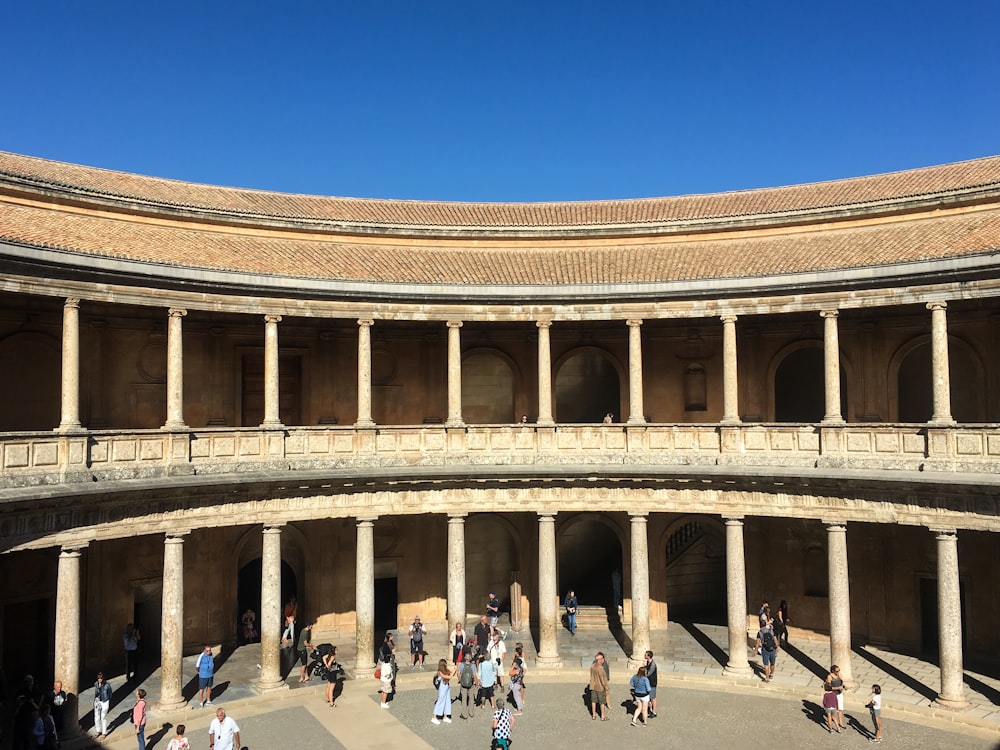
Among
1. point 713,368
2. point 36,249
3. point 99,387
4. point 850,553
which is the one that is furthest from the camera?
point 713,368

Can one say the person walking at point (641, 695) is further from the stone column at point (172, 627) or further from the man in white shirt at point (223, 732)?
the stone column at point (172, 627)

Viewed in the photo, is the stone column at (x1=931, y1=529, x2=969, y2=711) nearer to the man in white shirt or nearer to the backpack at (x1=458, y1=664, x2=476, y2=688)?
the backpack at (x1=458, y1=664, x2=476, y2=688)

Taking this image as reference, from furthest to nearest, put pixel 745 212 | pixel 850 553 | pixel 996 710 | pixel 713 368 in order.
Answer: pixel 745 212 < pixel 713 368 < pixel 850 553 < pixel 996 710

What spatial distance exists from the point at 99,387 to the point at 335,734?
12.6 m

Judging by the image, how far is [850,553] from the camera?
2761cm

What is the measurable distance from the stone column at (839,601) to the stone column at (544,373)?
8875 millimetres

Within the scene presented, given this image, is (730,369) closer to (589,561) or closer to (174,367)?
(589,561)

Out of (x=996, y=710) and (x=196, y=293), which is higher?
(x=196, y=293)

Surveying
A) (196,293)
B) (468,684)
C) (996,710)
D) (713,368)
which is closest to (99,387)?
(196,293)

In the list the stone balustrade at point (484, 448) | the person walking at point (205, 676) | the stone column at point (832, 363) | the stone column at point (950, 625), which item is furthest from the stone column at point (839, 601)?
the person walking at point (205, 676)

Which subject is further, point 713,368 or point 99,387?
point 713,368

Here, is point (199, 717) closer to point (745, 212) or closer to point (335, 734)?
point (335, 734)

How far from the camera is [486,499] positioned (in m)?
25.5

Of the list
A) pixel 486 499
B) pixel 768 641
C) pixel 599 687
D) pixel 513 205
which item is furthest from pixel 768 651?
pixel 513 205
